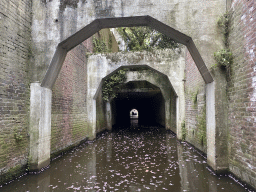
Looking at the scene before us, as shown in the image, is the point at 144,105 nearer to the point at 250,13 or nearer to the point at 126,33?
the point at 126,33

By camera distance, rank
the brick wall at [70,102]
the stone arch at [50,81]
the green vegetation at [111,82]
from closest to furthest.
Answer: the stone arch at [50,81], the brick wall at [70,102], the green vegetation at [111,82]

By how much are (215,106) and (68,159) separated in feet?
16.1

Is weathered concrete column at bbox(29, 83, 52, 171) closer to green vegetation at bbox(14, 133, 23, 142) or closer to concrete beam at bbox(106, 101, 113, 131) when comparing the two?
green vegetation at bbox(14, 133, 23, 142)

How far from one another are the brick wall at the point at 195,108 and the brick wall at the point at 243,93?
2.26m

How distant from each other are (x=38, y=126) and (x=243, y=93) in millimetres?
4959

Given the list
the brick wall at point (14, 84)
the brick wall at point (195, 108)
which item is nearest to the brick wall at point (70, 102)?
the brick wall at point (14, 84)

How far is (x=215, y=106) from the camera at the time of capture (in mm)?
4574

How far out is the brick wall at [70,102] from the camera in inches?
265

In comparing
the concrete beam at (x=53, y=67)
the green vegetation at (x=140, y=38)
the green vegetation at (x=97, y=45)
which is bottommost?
the concrete beam at (x=53, y=67)

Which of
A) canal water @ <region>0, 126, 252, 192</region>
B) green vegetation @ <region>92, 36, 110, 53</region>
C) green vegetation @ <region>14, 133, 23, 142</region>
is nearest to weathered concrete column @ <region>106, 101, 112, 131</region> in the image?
green vegetation @ <region>92, 36, 110, 53</region>

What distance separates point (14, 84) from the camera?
4488mm

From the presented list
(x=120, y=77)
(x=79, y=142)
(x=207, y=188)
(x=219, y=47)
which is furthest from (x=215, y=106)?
(x=120, y=77)

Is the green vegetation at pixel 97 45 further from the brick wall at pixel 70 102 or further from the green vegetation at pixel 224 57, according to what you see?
the green vegetation at pixel 224 57

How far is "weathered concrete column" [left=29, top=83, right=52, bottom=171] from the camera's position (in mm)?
4887
